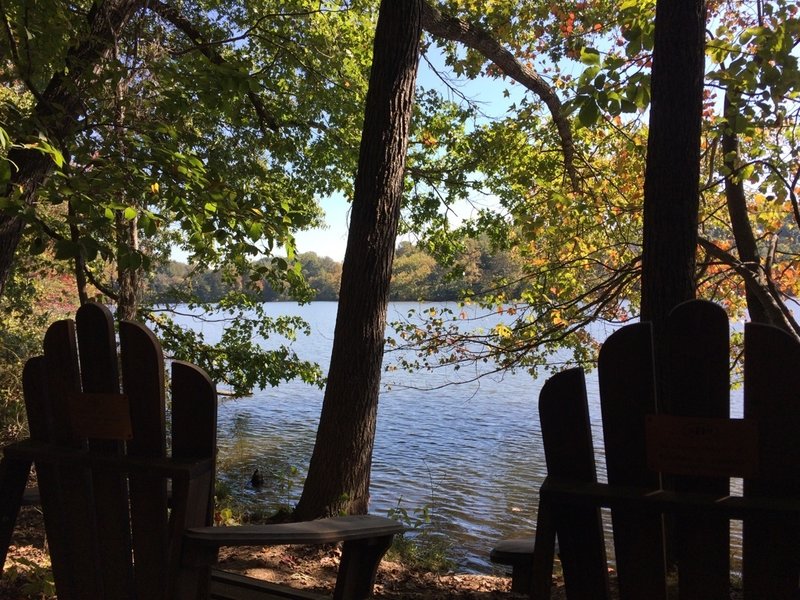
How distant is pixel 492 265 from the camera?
36.0ft

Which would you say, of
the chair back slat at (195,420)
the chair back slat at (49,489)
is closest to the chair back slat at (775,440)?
the chair back slat at (195,420)

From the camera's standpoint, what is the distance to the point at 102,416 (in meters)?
1.91

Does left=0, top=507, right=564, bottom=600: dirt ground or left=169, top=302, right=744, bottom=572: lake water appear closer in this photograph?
left=0, top=507, right=564, bottom=600: dirt ground

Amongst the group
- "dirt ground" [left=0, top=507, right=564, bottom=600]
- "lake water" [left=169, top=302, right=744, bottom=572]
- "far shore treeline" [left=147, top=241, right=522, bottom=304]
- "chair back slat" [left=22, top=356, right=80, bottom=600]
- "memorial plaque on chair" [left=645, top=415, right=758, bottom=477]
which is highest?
"far shore treeline" [left=147, top=241, right=522, bottom=304]

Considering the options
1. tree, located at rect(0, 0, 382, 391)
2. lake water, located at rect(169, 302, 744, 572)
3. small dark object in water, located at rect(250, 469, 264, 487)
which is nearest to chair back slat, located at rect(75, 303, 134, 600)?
tree, located at rect(0, 0, 382, 391)

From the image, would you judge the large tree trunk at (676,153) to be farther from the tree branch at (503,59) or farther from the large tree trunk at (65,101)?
the tree branch at (503,59)

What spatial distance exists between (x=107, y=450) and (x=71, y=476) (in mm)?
197

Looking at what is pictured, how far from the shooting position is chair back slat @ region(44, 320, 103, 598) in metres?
2.03

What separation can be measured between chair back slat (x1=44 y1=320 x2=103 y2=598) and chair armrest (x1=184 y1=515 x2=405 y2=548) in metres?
0.58

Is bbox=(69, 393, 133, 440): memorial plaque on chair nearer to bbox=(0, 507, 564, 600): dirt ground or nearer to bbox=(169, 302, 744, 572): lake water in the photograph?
bbox=(0, 507, 564, 600): dirt ground

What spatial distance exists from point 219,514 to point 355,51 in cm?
607

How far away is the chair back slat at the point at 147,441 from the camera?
1865 millimetres

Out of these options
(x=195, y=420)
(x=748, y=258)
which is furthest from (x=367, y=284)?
(x=748, y=258)

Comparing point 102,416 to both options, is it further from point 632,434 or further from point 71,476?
point 632,434
